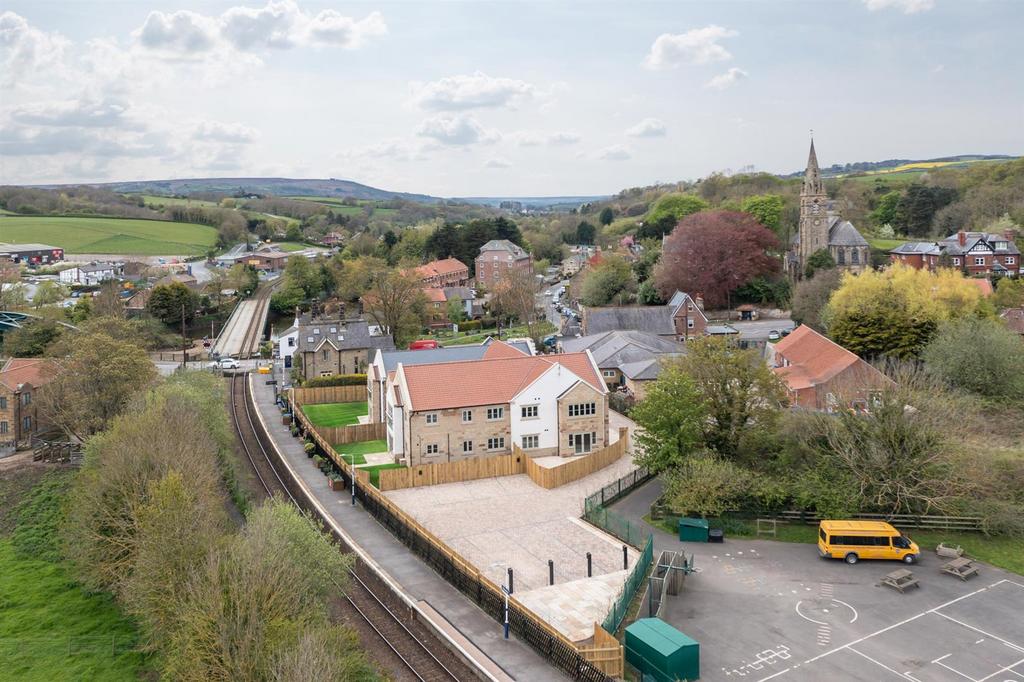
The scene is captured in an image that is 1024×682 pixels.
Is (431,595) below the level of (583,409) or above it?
below

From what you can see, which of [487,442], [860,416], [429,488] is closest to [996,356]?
[860,416]

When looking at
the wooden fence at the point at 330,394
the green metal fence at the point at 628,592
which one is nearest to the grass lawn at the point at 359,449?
the wooden fence at the point at 330,394

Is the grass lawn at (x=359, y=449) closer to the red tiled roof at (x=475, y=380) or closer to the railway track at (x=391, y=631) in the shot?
the railway track at (x=391, y=631)

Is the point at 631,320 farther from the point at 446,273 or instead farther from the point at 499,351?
the point at 446,273

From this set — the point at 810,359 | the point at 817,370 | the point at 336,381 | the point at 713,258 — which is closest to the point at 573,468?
the point at 817,370

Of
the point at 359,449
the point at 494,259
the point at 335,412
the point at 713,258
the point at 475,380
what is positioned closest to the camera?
the point at 475,380

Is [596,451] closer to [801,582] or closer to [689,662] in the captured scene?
→ [801,582]

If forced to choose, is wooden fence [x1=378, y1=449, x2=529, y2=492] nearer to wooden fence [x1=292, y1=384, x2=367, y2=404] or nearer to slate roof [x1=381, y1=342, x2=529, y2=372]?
slate roof [x1=381, y1=342, x2=529, y2=372]
